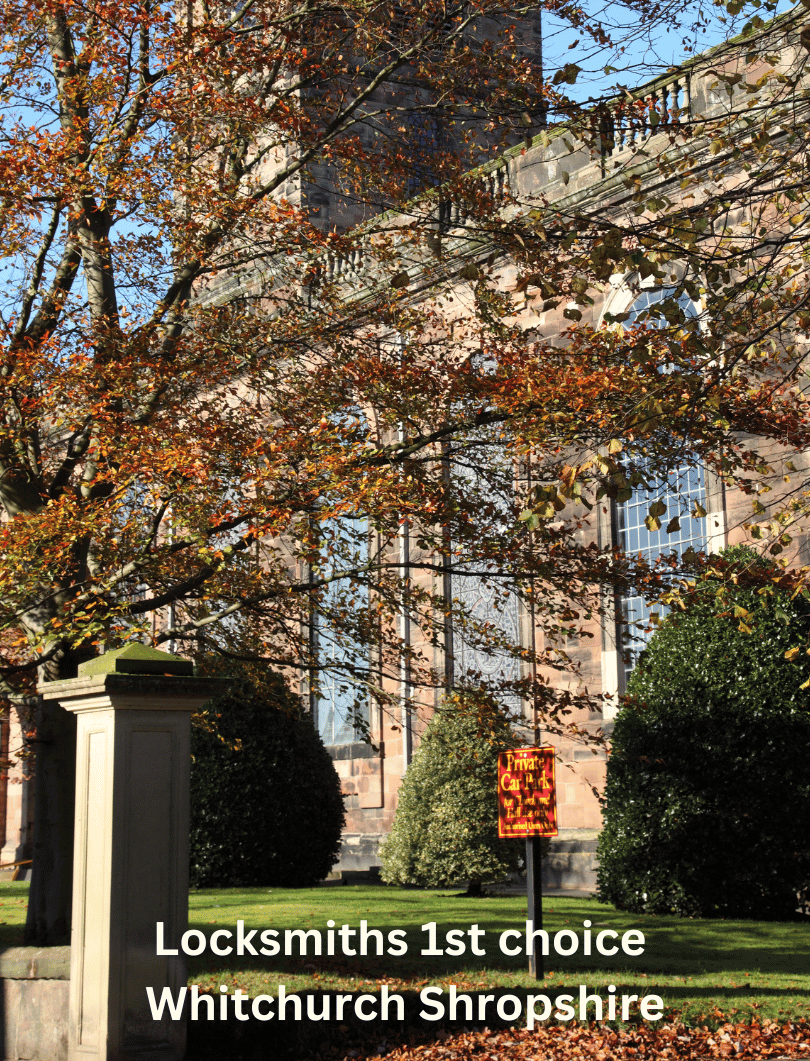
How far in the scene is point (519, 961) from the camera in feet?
32.9

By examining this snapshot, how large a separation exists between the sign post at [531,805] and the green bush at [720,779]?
146 inches

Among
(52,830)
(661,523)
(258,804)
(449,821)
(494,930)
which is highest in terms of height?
(661,523)

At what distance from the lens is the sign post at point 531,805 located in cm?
862

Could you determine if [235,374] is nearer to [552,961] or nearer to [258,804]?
[552,961]

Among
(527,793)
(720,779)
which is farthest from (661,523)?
(527,793)

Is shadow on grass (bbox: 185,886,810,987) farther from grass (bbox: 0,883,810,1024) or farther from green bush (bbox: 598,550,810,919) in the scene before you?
green bush (bbox: 598,550,810,919)

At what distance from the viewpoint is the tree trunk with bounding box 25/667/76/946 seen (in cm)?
938

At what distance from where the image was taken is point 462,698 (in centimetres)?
1049

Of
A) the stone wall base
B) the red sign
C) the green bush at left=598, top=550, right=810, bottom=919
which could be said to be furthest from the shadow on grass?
the stone wall base

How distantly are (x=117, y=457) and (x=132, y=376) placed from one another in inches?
32.8

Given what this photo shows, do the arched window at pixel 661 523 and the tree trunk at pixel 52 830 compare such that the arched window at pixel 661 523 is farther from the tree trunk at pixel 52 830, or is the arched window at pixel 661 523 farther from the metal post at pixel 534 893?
the tree trunk at pixel 52 830

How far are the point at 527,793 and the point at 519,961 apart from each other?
2.13m

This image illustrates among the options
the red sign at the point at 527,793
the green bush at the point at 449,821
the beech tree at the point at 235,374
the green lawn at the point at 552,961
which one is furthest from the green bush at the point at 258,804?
the red sign at the point at 527,793

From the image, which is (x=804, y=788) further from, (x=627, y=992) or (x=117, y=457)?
(x=117, y=457)
